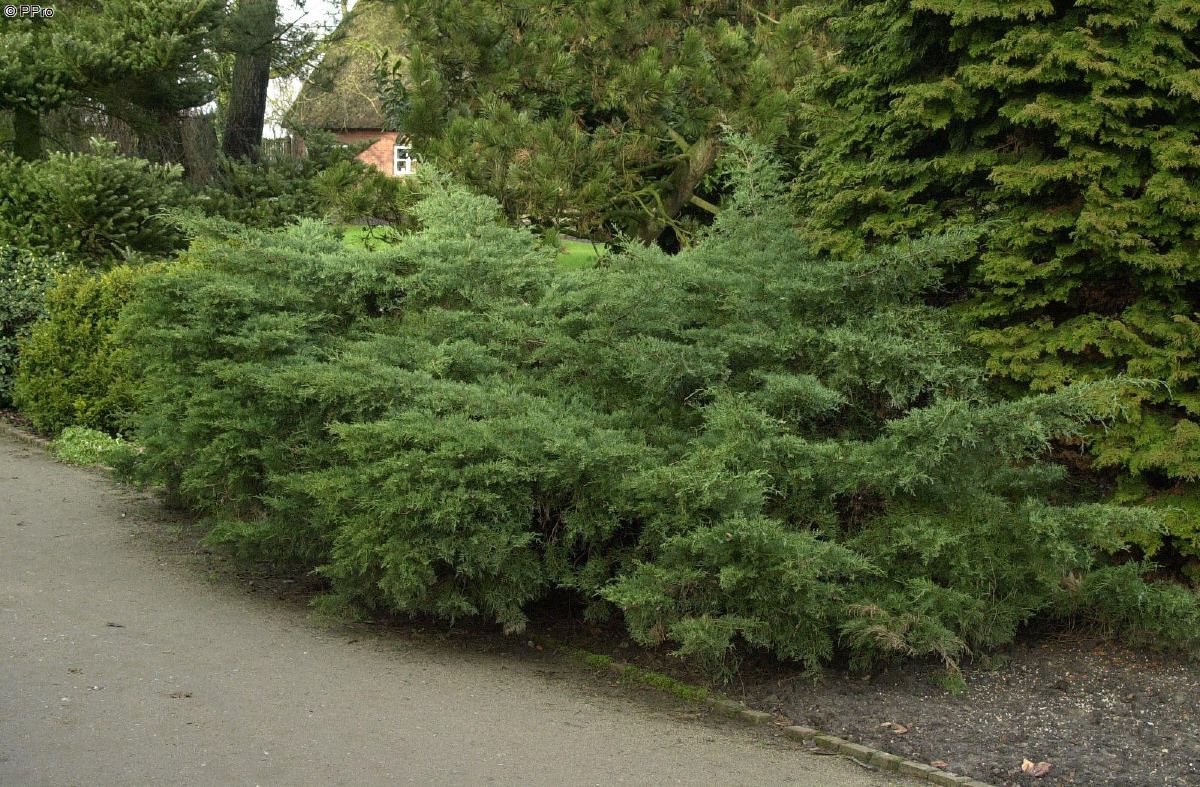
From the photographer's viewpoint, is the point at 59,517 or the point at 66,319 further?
the point at 66,319

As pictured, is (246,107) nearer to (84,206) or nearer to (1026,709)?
(84,206)

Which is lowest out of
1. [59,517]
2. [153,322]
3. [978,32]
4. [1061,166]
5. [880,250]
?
[59,517]

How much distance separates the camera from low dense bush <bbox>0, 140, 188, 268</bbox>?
480 inches

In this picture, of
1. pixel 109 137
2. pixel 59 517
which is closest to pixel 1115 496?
pixel 59 517

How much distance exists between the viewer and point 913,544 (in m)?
5.20

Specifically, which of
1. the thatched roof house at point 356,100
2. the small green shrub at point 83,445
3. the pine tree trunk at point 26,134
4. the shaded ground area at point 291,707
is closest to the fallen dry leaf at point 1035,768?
the shaded ground area at point 291,707

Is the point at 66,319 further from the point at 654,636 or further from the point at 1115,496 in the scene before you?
the point at 1115,496

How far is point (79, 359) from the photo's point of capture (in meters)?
10.7

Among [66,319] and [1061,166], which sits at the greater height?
[1061,166]

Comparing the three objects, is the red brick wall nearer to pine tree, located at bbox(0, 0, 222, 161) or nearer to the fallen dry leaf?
pine tree, located at bbox(0, 0, 222, 161)

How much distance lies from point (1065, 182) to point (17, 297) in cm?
1001

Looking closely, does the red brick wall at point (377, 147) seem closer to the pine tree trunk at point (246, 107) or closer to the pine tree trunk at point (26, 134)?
the pine tree trunk at point (246, 107)

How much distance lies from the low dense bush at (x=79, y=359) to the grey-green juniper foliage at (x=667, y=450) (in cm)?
355

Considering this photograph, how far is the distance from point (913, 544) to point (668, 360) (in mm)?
1546
